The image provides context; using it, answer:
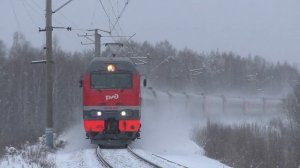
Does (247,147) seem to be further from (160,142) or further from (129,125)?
(129,125)

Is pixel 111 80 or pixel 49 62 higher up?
pixel 49 62

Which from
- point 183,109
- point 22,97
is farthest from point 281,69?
point 183,109

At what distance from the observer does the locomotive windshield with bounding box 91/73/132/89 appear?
2159cm

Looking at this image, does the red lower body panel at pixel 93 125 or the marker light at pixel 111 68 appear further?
the marker light at pixel 111 68

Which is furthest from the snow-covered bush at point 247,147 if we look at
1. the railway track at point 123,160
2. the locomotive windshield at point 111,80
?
the locomotive windshield at point 111,80

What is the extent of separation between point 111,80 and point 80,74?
185ft

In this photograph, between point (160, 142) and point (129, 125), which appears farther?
point (160, 142)

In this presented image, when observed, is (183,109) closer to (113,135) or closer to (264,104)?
(264,104)

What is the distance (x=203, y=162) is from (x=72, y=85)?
62.0 m

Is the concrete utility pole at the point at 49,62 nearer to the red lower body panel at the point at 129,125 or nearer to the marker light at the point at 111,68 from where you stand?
the marker light at the point at 111,68

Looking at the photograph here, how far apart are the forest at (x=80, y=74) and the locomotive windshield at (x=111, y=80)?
19198 mm

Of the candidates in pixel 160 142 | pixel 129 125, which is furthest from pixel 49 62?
pixel 160 142

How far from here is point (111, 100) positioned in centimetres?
2138

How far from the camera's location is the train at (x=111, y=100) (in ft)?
69.9
